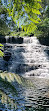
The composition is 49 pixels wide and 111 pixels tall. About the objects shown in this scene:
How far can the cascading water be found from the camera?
1376 cm

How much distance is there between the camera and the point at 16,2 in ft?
7.06

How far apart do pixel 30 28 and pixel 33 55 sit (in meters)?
16.3

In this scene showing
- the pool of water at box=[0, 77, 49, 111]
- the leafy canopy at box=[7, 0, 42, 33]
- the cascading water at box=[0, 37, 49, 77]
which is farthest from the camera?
the cascading water at box=[0, 37, 49, 77]

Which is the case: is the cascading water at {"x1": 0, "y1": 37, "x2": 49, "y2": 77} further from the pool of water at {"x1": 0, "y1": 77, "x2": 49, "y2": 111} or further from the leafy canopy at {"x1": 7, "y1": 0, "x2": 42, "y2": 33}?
the leafy canopy at {"x1": 7, "y1": 0, "x2": 42, "y2": 33}

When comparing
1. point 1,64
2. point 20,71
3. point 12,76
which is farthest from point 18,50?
point 12,76

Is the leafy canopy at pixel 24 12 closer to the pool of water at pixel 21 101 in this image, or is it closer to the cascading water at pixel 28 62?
the pool of water at pixel 21 101

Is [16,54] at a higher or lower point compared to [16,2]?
lower

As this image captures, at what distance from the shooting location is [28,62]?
52.6 feet

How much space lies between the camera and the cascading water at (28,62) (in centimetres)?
1376

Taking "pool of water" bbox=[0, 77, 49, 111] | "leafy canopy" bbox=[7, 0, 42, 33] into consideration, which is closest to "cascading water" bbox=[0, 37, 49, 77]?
"pool of water" bbox=[0, 77, 49, 111]

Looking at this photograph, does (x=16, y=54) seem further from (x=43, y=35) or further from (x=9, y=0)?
(x=9, y=0)

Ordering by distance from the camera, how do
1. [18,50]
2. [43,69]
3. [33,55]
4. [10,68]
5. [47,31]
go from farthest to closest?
[47,31], [18,50], [33,55], [10,68], [43,69]

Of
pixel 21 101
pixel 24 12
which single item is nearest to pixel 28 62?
pixel 21 101

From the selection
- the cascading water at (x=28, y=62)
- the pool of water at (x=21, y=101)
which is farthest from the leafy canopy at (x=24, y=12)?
the cascading water at (x=28, y=62)
